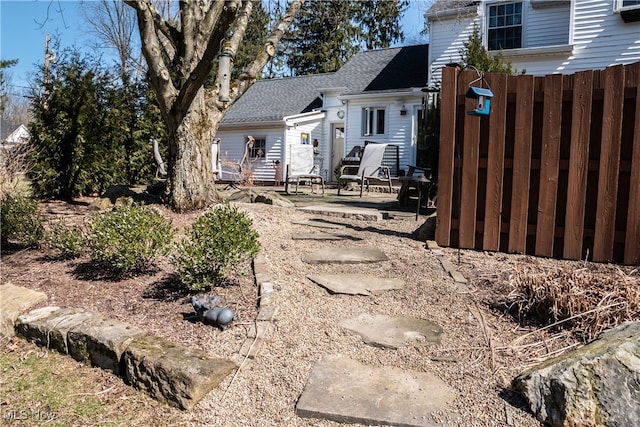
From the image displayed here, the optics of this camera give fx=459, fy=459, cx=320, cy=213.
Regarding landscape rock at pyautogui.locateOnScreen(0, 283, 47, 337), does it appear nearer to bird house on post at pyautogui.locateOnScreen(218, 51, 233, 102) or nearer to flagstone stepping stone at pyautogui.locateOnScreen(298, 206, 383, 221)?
bird house on post at pyautogui.locateOnScreen(218, 51, 233, 102)

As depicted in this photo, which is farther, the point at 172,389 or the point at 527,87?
the point at 527,87

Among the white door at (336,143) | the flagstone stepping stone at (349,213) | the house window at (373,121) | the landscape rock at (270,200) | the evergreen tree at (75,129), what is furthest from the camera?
the white door at (336,143)

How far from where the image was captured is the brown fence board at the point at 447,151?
15.4 ft

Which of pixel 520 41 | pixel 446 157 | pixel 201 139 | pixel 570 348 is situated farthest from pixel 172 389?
pixel 520 41

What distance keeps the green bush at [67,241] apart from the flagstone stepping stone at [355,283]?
2.11 metres

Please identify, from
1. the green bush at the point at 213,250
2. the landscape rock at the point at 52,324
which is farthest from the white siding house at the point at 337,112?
the landscape rock at the point at 52,324

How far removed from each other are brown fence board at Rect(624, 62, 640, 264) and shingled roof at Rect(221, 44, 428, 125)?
11887 mm

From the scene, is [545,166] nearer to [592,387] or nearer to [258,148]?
[592,387]

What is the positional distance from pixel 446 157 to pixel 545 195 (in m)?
1.00

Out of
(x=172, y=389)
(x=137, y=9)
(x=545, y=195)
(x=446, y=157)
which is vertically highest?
(x=137, y=9)

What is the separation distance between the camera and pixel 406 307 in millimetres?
3221

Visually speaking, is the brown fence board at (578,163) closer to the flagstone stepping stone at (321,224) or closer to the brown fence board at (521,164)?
the brown fence board at (521,164)

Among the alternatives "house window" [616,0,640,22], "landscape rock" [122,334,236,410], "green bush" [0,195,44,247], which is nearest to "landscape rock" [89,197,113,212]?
"green bush" [0,195,44,247]

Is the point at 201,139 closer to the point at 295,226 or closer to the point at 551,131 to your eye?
the point at 295,226
